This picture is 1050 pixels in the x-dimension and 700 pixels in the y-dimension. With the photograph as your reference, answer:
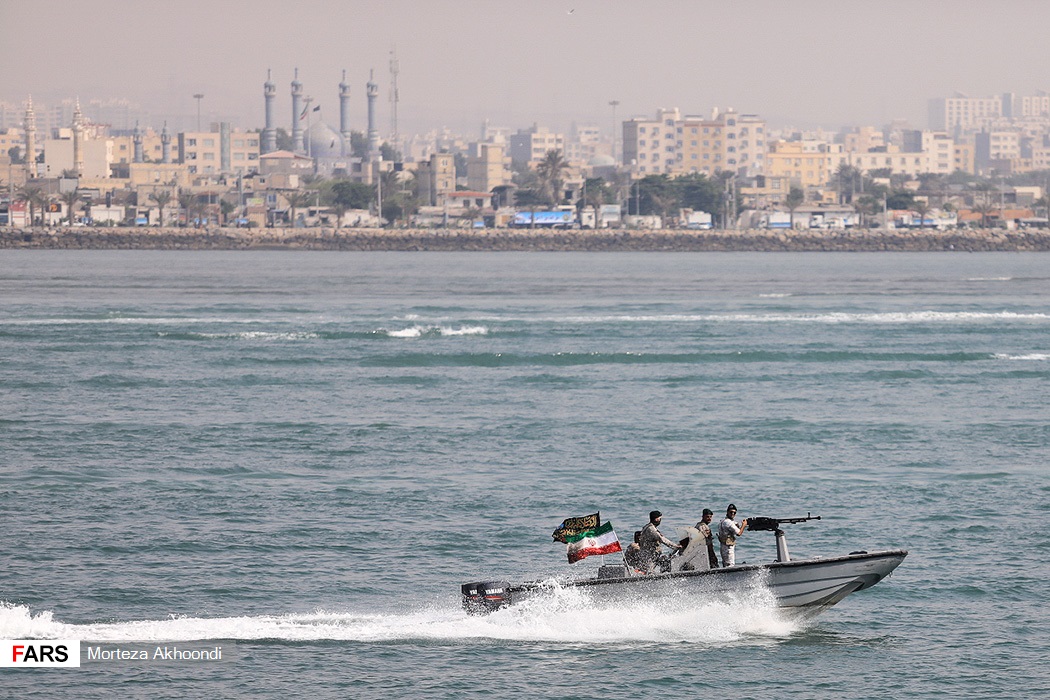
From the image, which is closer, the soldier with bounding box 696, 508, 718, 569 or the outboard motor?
the soldier with bounding box 696, 508, 718, 569

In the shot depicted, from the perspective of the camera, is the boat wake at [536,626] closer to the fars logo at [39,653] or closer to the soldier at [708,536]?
the fars logo at [39,653]

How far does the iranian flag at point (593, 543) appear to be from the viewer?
1087 inches

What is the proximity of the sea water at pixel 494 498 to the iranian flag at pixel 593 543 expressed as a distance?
0.79 meters

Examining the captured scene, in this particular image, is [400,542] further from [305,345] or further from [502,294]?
[502,294]

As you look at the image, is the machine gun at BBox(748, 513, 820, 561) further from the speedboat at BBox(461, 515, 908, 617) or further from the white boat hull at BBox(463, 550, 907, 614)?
the white boat hull at BBox(463, 550, 907, 614)

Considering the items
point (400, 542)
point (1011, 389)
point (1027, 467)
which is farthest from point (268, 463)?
point (1011, 389)

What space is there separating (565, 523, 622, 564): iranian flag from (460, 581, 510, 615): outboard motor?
136 centimetres

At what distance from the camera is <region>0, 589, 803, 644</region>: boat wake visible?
1084 inches

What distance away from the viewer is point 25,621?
28.0 meters

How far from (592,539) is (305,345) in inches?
2347

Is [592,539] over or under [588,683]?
over

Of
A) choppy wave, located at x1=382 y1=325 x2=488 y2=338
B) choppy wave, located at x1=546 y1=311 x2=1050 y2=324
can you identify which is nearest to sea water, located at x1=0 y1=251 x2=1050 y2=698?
choppy wave, located at x1=382 y1=325 x2=488 y2=338

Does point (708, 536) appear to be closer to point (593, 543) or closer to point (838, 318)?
point (593, 543)

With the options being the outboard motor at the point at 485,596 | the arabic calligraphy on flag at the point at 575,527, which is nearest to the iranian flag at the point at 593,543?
the arabic calligraphy on flag at the point at 575,527
